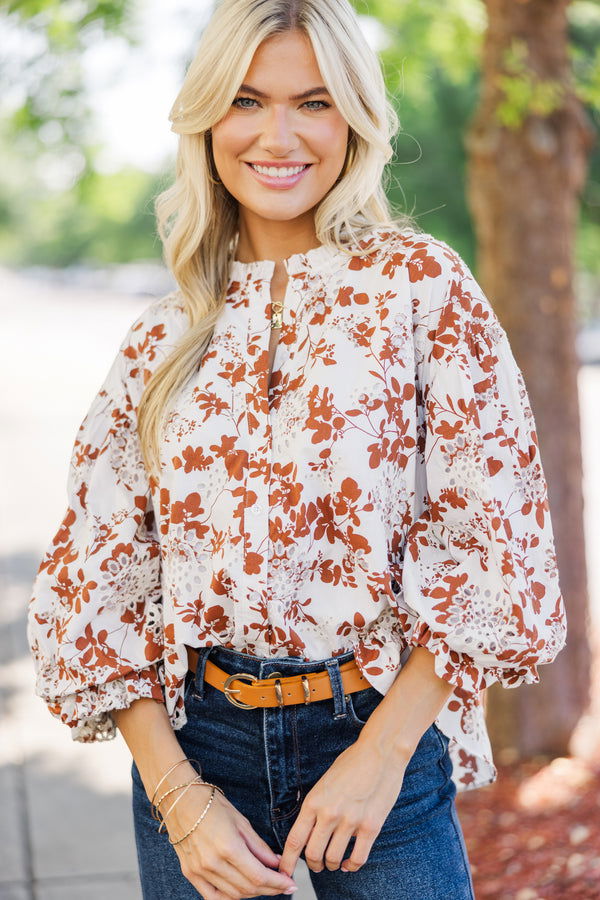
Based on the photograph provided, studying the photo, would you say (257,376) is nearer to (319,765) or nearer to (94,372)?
(319,765)

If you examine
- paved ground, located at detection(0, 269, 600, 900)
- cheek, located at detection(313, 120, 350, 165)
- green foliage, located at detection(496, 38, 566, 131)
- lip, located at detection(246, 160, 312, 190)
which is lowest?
paved ground, located at detection(0, 269, 600, 900)

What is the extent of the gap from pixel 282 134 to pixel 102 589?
35.0 inches

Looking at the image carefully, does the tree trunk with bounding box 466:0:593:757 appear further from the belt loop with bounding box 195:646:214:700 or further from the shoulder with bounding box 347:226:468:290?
the belt loop with bounding box 195:646:214:700

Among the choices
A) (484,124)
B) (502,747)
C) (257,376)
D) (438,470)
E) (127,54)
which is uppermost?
(127,54)

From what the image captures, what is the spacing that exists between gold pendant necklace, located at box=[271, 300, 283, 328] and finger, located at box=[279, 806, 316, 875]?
86 centimetres

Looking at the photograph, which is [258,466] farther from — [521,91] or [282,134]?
[521,91]

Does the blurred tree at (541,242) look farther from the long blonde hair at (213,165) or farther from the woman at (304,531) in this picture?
the woman at (304,531)

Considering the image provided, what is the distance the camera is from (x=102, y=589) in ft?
6.36

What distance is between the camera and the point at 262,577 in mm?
1753

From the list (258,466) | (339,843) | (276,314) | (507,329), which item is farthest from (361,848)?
(507,329)

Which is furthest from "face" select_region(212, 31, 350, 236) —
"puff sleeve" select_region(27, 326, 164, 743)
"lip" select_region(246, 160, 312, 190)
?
"puff sleeve" select_region(27, 326, 164, 743)

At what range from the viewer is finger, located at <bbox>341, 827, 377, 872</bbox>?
1644 mm

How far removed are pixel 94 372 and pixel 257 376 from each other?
54.1 ft

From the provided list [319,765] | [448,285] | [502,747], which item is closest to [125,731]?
[319,765]
